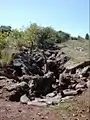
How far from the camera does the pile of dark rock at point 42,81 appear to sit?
9.99 m

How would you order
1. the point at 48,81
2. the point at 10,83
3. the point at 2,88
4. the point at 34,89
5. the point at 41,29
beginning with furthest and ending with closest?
the point at 41,29
the point at 48,81
the point at 34,89
the point at 10,83
the point at 2,88

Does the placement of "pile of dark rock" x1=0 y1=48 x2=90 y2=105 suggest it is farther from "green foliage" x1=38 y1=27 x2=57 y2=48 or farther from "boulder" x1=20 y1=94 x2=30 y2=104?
"green foliage" x1=38 y1=27 x2=57 y2=48

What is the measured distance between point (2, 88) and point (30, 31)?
1701 cm

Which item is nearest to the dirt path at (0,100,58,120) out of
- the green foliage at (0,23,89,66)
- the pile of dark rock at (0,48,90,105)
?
the pile of dark rock at (0,48,90,105)

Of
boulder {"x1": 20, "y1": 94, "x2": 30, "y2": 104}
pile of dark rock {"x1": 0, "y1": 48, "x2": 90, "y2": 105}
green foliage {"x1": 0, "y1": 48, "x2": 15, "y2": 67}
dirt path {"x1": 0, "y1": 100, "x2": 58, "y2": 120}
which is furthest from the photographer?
green foliage {"x1": 0, "y1": 48, "x2": 15, "y2": 67}

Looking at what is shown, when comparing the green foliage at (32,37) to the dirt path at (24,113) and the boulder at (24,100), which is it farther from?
the dirt path at (24,113)

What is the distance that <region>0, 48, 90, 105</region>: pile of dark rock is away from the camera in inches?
393

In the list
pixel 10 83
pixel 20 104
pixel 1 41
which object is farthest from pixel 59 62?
pixel 20 104

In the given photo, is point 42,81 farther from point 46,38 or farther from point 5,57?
point 46,38

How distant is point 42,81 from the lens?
13.7m

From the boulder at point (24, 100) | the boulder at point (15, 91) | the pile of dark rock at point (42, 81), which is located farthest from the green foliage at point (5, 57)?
the boulder at point (24, 100)

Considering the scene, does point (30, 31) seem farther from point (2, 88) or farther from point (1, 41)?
point (2, 88)

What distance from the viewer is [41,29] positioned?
2881 centimetres

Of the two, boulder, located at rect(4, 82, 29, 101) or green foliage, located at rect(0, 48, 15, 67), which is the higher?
green foliage, located at rect(0, 48, 15, 67)
